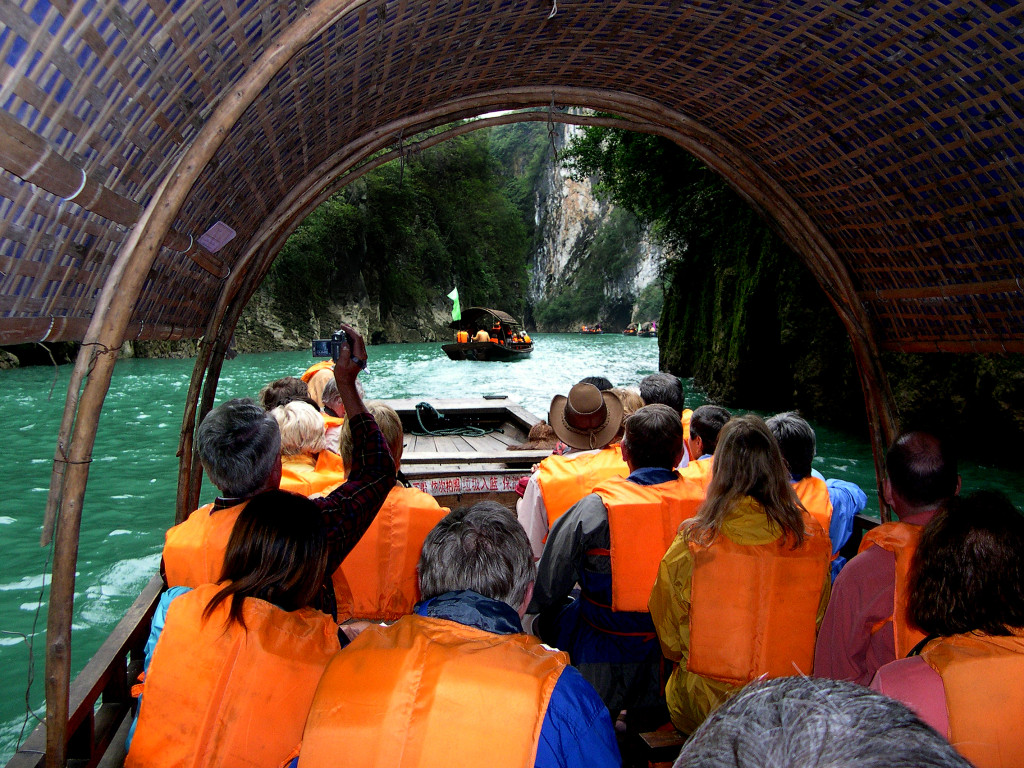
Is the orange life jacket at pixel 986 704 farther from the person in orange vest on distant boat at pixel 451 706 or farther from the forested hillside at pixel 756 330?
the forested hillside at pixel 756 330

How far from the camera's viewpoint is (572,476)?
2842 millimetres

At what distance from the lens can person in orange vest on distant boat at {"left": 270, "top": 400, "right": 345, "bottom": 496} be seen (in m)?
2.82

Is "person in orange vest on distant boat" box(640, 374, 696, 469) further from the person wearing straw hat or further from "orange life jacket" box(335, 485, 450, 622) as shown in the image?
"orange life jacket" box(335, 485, 450, 622)

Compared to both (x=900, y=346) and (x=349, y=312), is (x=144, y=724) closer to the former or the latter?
(x=900, y=346)

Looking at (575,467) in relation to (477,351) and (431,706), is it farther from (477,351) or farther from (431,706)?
(477,351)

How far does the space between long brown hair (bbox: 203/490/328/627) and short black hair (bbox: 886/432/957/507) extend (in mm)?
1549

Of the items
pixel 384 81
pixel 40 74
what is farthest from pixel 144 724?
pixel 384 81

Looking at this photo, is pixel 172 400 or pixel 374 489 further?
pixel 172 400

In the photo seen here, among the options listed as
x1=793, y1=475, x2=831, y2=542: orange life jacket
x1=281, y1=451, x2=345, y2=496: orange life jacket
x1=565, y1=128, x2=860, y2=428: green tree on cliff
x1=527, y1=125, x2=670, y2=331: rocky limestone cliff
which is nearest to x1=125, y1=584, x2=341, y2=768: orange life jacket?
x1=281, y1=451, x2=345, y2=496: orange life jacket

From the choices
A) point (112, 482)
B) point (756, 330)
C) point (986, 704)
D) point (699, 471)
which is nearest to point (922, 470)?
point (986, 704)

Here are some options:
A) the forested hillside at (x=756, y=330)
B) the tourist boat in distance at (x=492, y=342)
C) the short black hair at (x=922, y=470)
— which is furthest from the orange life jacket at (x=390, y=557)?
the tourist boat in distance at (x=492, y=342)

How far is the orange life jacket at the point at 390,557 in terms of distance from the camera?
8.14 ft

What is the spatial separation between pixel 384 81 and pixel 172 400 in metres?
16.1

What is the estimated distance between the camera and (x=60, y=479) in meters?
1.36
